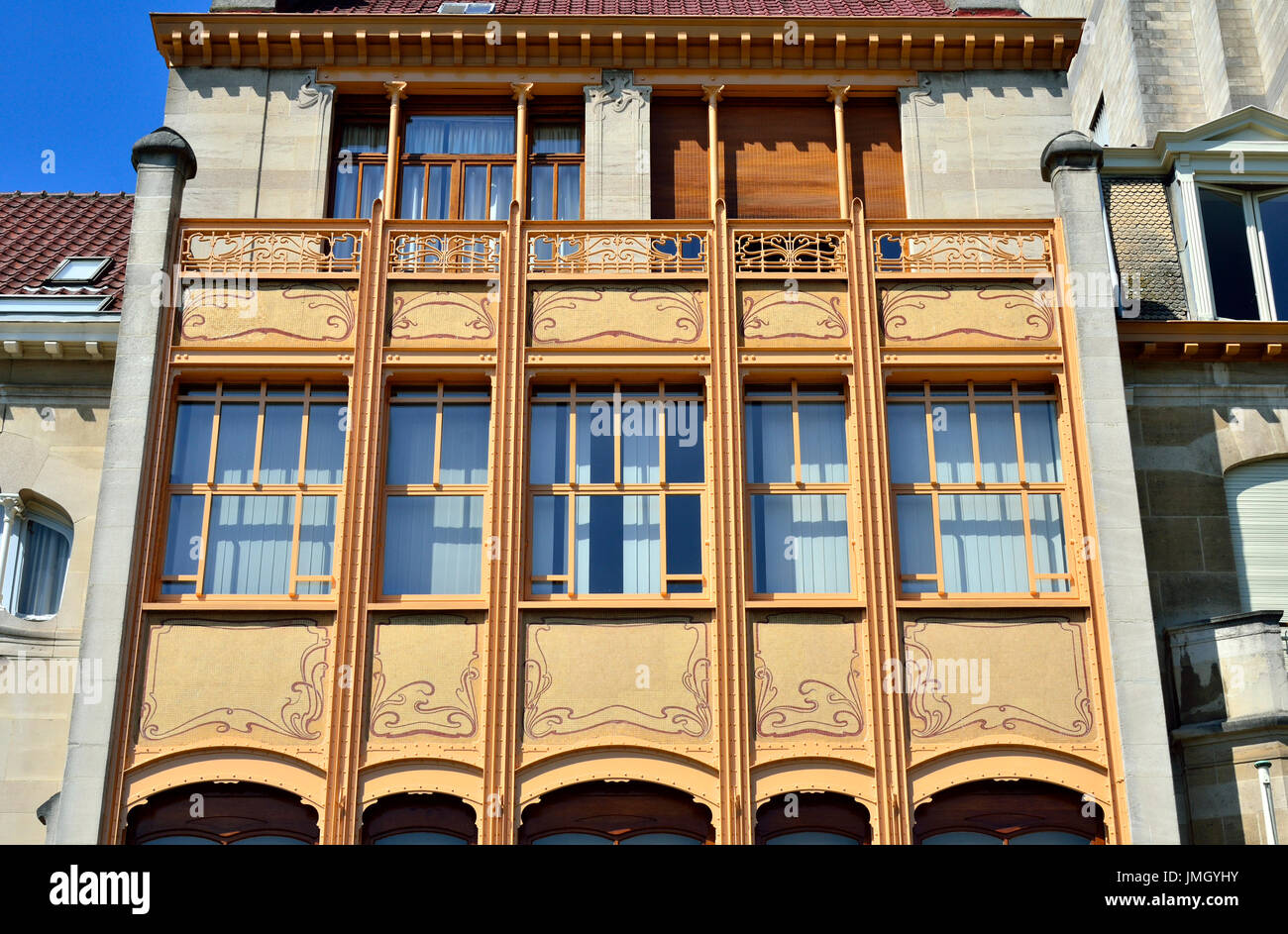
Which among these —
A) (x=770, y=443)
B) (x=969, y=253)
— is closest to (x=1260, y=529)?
(x=969, y=253)

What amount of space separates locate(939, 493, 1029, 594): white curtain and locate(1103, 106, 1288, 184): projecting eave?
6.19 meters

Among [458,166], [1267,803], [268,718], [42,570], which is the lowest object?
[1267,803]

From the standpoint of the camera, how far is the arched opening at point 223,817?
50.3 ft

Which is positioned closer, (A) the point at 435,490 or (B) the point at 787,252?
(A) the point at 435,490

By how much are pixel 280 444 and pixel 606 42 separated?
23.9 feet

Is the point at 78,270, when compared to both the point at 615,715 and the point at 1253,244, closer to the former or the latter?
the point at 615,715

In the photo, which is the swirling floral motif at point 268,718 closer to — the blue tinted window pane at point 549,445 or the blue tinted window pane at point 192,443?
the blue tinted window pane at point 192,443

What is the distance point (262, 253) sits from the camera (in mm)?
17656

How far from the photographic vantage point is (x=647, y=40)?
20.1m

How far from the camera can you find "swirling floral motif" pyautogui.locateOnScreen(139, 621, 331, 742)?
50.8 feet

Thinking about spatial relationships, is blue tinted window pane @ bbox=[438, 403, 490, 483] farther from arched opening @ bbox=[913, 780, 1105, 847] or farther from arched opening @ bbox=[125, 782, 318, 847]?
arched opening @ bbox=[913, 780, 1105, 847]
